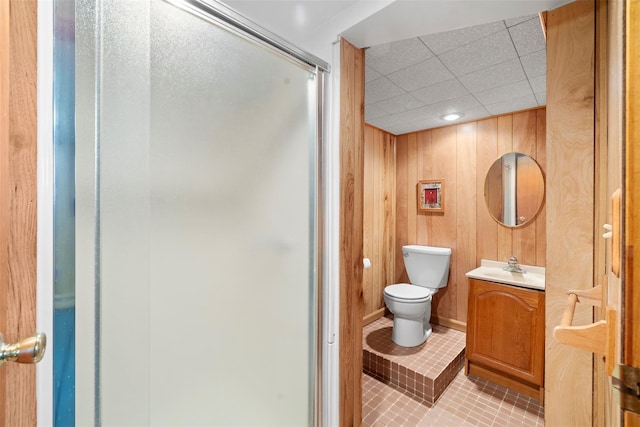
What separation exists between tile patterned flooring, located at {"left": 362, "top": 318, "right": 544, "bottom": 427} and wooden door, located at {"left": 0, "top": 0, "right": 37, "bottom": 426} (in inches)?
68.5

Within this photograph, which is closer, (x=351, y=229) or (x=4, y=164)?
(x=4, y=164)

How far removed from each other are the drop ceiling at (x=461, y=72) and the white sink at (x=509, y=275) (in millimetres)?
1394

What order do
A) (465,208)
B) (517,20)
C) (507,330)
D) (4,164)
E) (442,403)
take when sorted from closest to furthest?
1. (4,164)
2. (517,20)
3. (442,403)
4. (507,330)
5. (465,208)

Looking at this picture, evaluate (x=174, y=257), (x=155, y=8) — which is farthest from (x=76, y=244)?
(x=155, y=8)

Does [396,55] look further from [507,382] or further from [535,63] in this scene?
[507,382]

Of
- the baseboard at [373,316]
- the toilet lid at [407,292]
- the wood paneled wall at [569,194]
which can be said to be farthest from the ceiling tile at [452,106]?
the baseboard at [373,316]

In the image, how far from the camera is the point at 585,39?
3.17ft

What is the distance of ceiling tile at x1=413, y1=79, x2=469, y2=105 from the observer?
1896 mm

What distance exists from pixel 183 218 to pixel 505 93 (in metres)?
2.38

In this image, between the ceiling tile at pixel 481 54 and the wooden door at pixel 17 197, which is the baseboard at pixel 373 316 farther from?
the wooden door at pixel 17 197

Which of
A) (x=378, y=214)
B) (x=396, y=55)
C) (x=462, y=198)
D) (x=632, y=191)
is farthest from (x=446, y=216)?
(x=632, y=191)

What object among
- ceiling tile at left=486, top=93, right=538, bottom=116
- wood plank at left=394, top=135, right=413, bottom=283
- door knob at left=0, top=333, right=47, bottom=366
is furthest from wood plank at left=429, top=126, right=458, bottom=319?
door knob at left=0, top=333, right=47, bottom=366

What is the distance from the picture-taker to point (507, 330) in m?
1.94

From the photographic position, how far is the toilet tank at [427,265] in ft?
8.75
